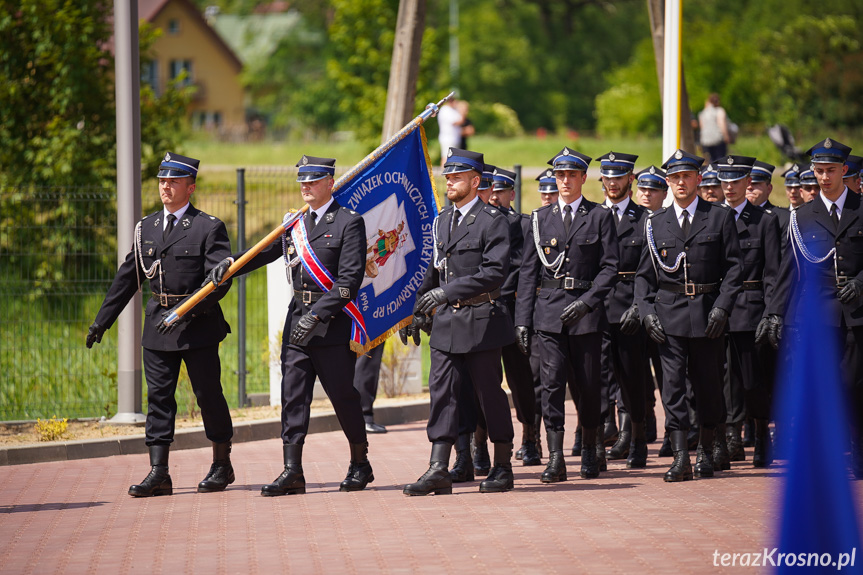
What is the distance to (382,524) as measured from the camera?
24.8ft

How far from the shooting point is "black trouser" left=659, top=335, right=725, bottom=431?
349 inches

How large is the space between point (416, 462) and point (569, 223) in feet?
7.93

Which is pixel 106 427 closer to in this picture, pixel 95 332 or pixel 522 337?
pixel 95 332

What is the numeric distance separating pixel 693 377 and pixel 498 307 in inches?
62.1

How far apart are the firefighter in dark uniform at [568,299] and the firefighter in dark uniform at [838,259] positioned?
141 cm

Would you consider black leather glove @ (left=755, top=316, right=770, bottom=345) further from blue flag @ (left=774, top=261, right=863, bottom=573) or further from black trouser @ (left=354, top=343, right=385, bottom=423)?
blue flag @ (left=774, top=261, right=863, bottom=573)

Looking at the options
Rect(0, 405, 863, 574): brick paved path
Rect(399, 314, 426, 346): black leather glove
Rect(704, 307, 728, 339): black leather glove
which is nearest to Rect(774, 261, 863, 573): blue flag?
Rect(0, 405, 863, 574): brick paved path

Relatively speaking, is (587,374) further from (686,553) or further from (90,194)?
(90,194)

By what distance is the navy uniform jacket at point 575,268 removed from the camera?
8.89m

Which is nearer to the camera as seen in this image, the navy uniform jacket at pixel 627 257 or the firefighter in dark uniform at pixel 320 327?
the firefighter in dark uniform at pixel 320 327

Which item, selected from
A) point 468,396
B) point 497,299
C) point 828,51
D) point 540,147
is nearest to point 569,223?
point 497,299

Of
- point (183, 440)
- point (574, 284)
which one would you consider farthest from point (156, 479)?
point (574, 284)

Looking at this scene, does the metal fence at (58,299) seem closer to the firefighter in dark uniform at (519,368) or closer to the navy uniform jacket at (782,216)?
the firefighter in dark uniform at (519,368)

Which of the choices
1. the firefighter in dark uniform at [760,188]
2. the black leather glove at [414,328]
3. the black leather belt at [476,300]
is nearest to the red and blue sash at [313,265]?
the black leather glove at [414,328]
